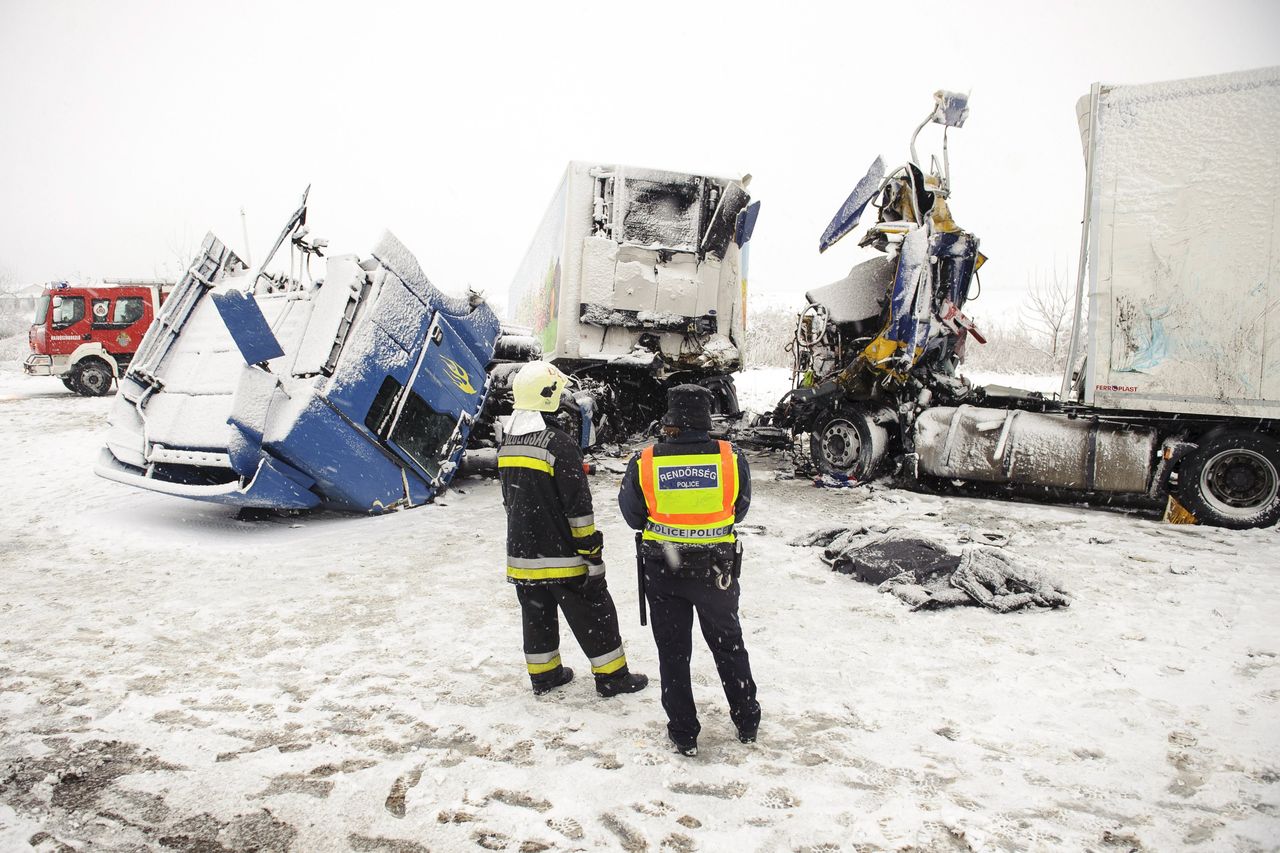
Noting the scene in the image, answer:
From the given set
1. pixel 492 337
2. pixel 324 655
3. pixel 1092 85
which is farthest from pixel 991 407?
pixel 324 655

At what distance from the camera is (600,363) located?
8.68 m

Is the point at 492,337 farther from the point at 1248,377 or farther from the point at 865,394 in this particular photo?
the point at 1248,377

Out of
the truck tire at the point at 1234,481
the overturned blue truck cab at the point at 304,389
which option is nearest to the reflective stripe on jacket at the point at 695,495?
the overturned blue truck cab at the point at 304,389

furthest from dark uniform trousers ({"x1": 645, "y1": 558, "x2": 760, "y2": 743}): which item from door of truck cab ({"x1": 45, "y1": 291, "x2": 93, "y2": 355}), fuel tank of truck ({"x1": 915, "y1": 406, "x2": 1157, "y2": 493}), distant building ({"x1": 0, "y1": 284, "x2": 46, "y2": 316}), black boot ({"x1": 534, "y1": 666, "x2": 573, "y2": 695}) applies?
distant building ({"x1": 0, "y1": 284, "x2": 46, "y2": 316})

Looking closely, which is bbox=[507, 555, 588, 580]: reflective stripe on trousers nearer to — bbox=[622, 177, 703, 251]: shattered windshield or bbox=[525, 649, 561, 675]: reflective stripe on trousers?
bbox=[525, 649, 561, 675]: reflective stripe on trousers

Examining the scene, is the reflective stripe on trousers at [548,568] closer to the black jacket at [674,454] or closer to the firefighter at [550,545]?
the firefighter at [550,545]

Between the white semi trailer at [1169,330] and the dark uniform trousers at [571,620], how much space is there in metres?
4.97

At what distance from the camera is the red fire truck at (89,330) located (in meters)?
15.1

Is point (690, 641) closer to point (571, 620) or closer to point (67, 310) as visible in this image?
point (571, 620)

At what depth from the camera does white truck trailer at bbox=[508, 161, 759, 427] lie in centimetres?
830

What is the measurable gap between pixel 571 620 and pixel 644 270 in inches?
231

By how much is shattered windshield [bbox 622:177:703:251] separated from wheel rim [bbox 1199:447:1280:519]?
542 cm

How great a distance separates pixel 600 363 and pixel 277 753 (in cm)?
637

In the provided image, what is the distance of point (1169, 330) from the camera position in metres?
5.82
